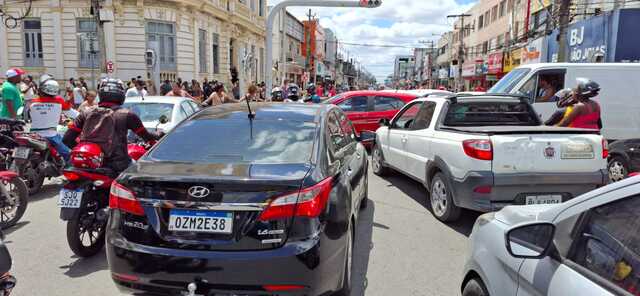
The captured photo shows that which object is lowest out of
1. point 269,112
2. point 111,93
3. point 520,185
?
point 520,185

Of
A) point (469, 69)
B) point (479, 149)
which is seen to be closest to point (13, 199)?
point (479, 149)

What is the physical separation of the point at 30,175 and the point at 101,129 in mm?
3054

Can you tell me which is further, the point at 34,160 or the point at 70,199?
the point at 34,160

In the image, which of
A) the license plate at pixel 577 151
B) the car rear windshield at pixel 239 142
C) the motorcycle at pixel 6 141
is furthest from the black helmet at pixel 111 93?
the license plate at pixel 577 151

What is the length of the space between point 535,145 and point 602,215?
313 cm

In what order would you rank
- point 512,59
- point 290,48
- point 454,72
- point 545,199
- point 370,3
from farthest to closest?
point 290,48 → point 454,72 → point 512,59 → point 370,3 → point 545,199

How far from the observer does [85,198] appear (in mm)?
4199

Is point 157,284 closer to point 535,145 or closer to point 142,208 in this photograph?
point 142,208

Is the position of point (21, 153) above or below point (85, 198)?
above

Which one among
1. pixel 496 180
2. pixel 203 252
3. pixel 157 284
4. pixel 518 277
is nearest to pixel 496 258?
pixel 518 277

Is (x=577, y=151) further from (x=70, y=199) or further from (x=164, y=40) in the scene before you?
(x=164, y=40)

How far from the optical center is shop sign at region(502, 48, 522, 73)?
31312 mm

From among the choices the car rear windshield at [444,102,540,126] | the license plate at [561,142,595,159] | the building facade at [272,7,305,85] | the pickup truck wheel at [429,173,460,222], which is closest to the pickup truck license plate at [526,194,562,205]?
the license plate at [561,142,595,159]

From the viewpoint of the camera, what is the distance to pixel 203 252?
269 cm
